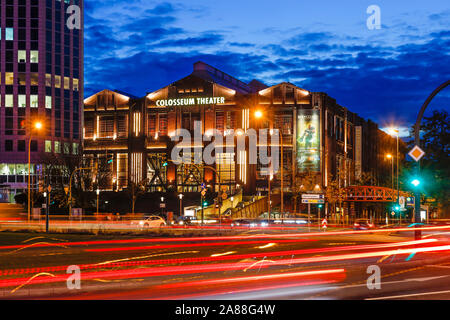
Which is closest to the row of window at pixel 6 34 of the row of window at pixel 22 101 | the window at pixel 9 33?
the window at pixel 9 33

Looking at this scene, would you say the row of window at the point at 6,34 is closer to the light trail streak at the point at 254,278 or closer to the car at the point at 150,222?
the car at the point at 150,222

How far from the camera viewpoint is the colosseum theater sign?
10149cm

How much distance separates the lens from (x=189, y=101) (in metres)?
103

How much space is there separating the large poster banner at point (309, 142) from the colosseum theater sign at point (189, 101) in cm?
1530

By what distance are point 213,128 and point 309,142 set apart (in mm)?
17704

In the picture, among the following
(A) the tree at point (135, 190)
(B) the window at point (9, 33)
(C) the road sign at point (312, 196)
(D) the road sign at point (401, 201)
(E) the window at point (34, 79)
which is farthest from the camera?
(E) the window at point (34, 79)

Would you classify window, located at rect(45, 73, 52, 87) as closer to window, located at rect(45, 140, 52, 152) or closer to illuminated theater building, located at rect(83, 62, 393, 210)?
illuminated theater building, located at rect(83, 62, 393, 210)

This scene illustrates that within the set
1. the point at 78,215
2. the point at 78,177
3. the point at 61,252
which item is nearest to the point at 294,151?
the point at 78,177

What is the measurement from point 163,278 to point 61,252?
10.2m

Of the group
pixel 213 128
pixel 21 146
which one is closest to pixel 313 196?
pixel 213 128

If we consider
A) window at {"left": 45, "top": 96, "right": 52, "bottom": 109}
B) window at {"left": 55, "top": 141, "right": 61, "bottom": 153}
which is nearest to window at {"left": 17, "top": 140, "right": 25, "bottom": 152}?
window at {"left": 55, "top": 141, "right": 61, "bottom": 153}

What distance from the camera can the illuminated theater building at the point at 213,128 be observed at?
97312mm

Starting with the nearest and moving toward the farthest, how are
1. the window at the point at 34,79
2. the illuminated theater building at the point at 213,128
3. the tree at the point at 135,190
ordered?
1. the tree at the point at 135,190
2. the illuminated theater building at the point at 213,128
3. the window at the point at 34,79

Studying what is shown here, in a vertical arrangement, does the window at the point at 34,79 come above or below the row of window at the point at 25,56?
below
